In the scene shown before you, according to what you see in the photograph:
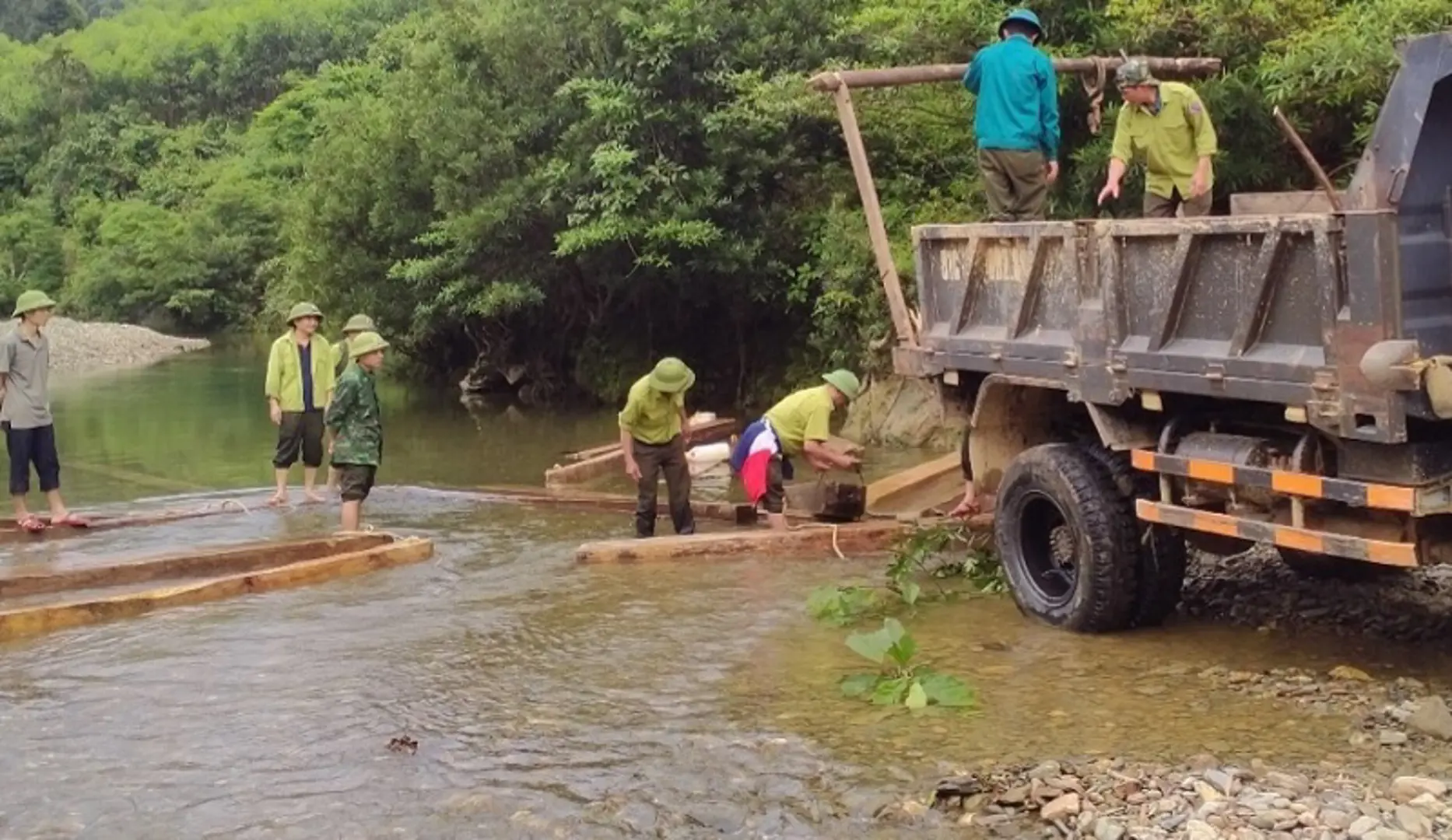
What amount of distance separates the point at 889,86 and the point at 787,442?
8.79 ft

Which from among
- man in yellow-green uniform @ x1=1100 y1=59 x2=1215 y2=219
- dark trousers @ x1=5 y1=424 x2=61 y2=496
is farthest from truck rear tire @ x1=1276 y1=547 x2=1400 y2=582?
dark trousers @ x1=5 y1=424 x2=61 y2=496

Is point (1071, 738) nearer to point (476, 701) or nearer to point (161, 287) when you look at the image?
point (476, 701)

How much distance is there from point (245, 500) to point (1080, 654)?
8.90 meters

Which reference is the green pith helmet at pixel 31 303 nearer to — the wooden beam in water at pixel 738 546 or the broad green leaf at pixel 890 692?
the wooden beam in water at pixel 738 546

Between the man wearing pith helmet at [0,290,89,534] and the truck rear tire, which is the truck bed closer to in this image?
the truck rear tire

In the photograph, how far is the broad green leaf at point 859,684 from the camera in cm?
689

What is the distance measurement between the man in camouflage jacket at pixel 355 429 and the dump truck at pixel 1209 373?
4.34 metres

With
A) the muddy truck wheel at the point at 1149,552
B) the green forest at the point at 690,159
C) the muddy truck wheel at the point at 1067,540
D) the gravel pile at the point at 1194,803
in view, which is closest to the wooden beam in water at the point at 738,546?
the muddy truck wheel at the point at 1067,540

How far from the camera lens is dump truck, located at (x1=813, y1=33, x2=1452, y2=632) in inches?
232

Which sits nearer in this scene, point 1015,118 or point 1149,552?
point 1149,552

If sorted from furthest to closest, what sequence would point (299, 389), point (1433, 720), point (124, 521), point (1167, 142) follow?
point (299, 389)
point (124, 521)
point (1167, 142)
point (1433, 720)

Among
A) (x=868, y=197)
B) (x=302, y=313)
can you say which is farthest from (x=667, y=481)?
(x=302, y=313)

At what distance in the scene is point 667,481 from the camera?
11.2 m

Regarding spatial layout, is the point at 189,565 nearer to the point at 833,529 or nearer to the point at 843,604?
the point at 833,529
